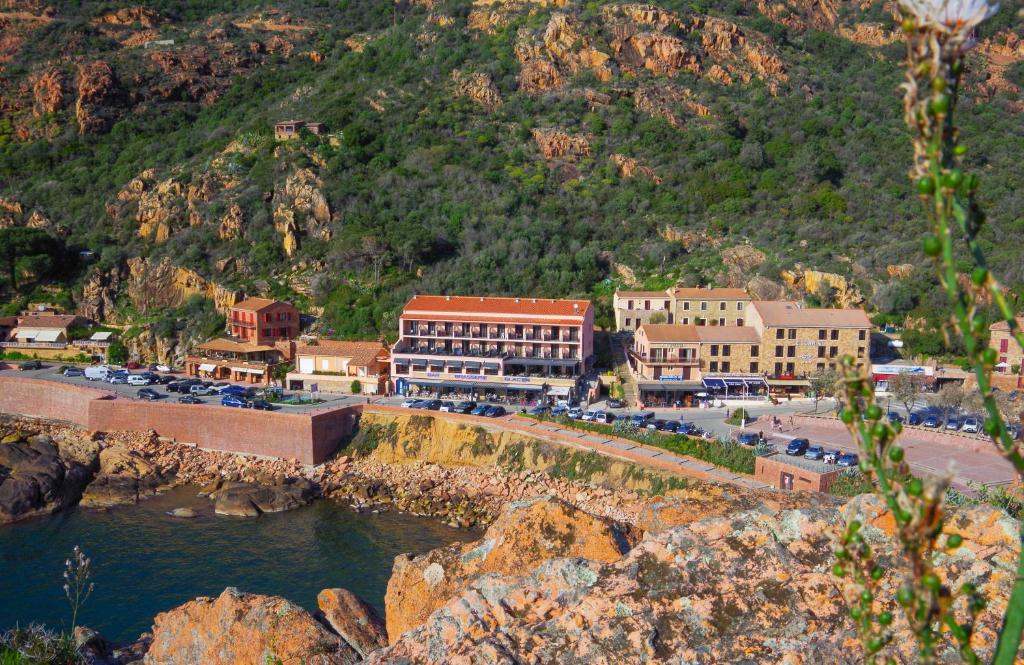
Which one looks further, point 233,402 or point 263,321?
point 263,321

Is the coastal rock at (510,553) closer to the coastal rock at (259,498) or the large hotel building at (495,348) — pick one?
the coastal rock at (259,498)

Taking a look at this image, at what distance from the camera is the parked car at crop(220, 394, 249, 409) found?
1503 inches

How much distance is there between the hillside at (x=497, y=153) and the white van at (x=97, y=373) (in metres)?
8.36

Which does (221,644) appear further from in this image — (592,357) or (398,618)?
(592,357)

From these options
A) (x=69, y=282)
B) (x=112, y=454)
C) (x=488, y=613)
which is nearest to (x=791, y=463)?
(x=488, y=613)

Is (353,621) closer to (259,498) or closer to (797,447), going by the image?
(259,498)

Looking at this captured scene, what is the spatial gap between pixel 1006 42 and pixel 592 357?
55.7 m

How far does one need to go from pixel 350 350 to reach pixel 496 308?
275 inches

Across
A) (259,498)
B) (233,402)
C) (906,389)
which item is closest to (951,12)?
(259,498)

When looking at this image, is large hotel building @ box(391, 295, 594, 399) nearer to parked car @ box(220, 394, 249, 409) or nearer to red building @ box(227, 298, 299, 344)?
parked car @ box(220, 394, 249, 409)

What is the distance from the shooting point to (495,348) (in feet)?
135

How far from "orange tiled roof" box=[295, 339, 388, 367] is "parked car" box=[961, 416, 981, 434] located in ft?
78.6

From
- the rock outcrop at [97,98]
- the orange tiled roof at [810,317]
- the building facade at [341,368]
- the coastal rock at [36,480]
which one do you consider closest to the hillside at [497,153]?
the rock outcrop at [97,98]

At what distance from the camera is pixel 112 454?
3688 centimetres
